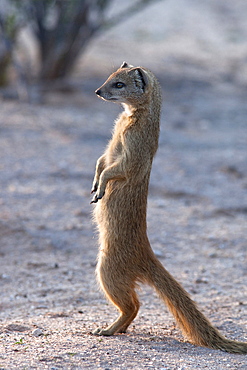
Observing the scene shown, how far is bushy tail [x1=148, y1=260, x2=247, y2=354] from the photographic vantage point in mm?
3359

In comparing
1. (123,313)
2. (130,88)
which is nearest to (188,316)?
(123,313)

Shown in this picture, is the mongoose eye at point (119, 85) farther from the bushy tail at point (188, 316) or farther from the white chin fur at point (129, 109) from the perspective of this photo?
the bushy tail at point (188, 316)

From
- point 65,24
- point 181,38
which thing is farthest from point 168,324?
point 181,38

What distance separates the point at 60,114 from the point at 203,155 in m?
2.47

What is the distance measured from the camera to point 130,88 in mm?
3596

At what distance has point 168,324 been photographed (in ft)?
12.8

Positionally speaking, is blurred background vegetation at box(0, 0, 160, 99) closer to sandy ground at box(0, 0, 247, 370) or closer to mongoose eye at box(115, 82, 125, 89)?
sandy ground at box(0, 0, 247, 370)

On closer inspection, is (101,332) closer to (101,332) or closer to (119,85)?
(101,332)

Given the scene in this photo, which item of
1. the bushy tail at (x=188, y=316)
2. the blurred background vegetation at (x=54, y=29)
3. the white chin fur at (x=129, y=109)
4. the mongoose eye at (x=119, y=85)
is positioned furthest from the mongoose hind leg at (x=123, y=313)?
the blurred background vegetation at (x=54, y=29)

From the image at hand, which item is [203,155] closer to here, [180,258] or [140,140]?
[180,258]

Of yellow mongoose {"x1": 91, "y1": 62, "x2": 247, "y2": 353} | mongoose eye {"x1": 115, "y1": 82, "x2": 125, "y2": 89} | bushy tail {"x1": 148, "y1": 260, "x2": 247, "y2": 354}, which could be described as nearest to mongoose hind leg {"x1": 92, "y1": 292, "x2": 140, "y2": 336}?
yellow mongoose {"x1": 91, "y1": 62, "x2": 247, "y2": 353}

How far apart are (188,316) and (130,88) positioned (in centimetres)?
Answer: 146

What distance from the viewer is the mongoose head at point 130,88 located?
3590 millimetres

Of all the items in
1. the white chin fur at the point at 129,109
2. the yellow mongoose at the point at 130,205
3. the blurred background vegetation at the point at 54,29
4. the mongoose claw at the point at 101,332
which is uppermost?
the blurred background vegetation at the point at 54,29
